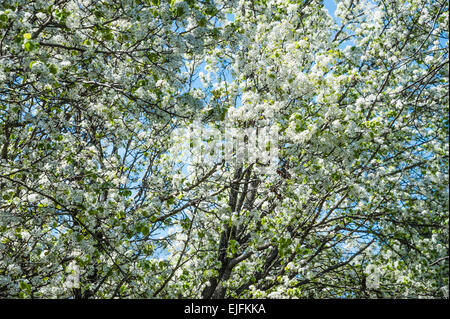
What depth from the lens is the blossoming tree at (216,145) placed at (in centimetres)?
549

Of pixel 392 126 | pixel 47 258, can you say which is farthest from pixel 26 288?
pixel 392 126

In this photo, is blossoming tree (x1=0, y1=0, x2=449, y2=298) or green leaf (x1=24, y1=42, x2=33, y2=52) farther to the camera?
blossoming tree (x1=0, y1=0, x2=449, y2=298)

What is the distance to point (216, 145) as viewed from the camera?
697 centimetres

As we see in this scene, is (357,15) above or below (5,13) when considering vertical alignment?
above

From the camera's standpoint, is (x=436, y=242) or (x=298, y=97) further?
(x=436, y=242)

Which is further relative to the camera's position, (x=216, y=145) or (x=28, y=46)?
(x=216, y=145)

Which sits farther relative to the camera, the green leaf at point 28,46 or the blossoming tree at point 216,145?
the blossoming tree at point 216,145

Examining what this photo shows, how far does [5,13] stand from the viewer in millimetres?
4246

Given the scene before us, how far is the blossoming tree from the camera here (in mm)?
5488

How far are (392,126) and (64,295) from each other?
751 cm

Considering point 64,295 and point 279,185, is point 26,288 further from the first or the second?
point 279,185
